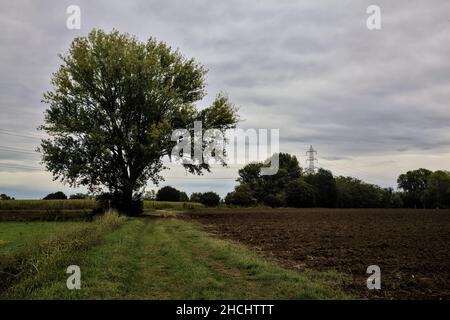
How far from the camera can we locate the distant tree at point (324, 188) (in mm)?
97713

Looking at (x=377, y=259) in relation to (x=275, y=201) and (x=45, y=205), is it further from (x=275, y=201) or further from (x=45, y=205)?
(x=275, y=201)

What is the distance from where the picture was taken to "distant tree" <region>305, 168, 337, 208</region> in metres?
97.7

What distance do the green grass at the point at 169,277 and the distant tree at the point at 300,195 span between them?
77.0m

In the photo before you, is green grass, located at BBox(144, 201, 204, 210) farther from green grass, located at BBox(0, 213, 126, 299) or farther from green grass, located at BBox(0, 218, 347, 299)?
green grass, located at BBox(0, 218, 347, 299)

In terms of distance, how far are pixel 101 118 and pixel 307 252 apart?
30807 mm

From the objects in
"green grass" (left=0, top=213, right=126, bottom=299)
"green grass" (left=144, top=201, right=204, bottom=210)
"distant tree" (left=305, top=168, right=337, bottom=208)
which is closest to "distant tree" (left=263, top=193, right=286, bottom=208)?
"distant tree" (left=305, top=168, right=337, bottom=208)

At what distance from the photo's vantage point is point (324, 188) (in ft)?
322

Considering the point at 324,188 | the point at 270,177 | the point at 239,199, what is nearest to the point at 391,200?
the point at 324,188

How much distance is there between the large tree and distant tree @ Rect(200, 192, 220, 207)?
1533 inches

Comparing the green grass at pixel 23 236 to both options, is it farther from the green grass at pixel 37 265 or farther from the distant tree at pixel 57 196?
the distant tree at pixel 57 196

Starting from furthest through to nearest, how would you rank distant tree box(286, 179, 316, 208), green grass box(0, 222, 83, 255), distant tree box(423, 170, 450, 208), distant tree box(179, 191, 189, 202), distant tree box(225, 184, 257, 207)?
distant tree box(423, 170, 450, 208), distant tree box(286, 179, 316, 208), distant tree box(225, 184, 257, 207), distant tree box(179, 191, 189, 202), green grass box(0, 222, 83, 255)

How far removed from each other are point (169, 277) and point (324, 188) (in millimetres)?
90507

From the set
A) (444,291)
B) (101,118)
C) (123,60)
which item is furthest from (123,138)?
(444,291)
